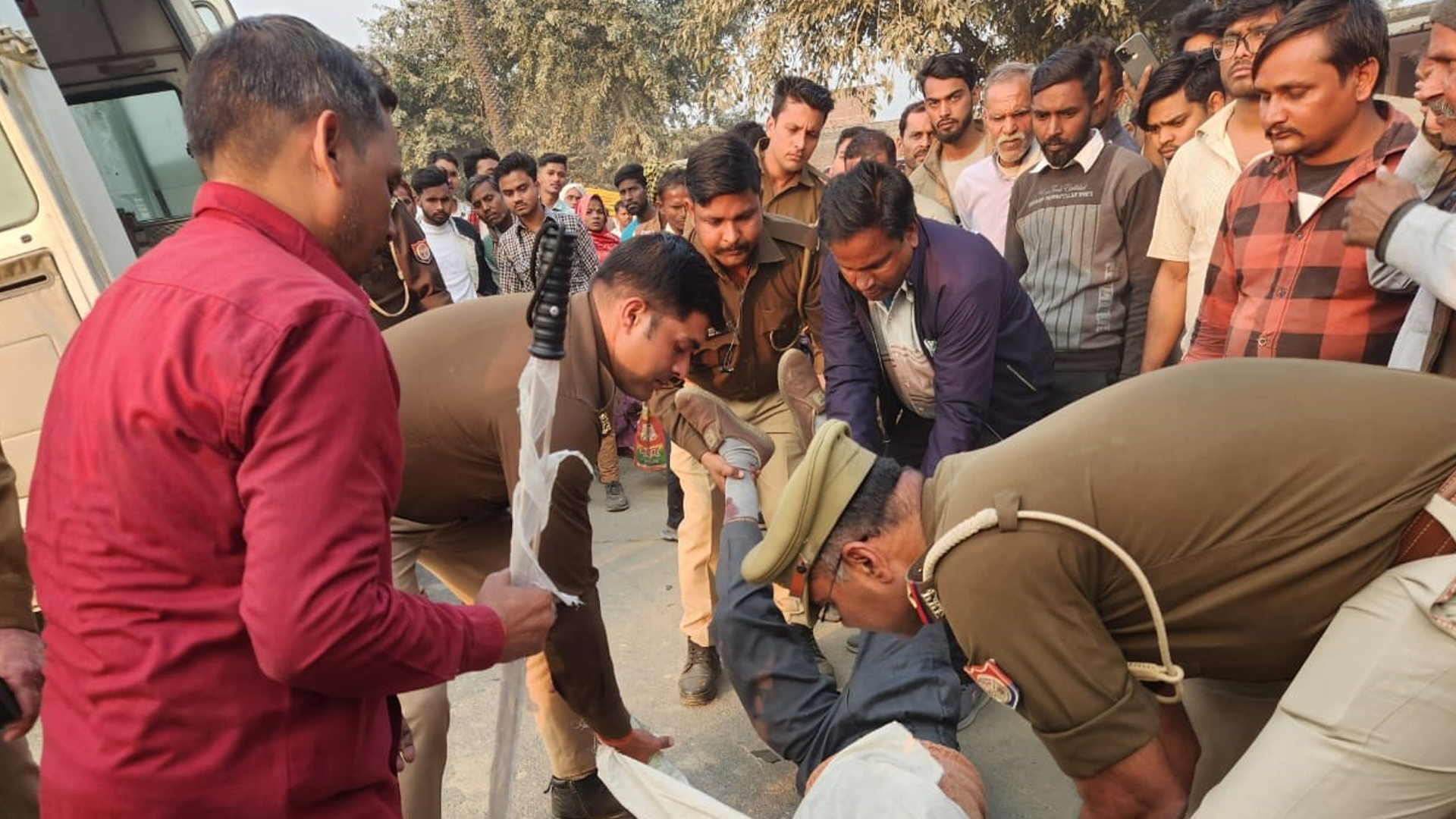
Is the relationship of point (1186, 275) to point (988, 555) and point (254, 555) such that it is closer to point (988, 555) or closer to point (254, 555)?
point (988, 555)

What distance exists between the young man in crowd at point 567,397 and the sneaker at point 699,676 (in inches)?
Answer: 33.3

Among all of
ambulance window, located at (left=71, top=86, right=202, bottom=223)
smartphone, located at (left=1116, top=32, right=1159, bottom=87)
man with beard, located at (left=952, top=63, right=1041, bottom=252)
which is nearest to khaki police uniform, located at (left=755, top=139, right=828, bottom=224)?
man with beard, located at (left=952, top=63, right=1041, bottom=252)

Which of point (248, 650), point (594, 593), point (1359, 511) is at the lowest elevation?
point (594, 593)

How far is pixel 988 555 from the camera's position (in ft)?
4.22

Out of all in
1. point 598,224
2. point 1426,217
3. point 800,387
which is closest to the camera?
point 1426,217

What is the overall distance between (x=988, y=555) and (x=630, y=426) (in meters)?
4.41

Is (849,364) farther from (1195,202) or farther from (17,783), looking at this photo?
(17,783)

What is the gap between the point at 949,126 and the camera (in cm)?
411

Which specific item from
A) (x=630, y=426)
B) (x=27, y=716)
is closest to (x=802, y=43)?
(x=630, y=426)

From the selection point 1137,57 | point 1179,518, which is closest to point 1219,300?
point 1179,518

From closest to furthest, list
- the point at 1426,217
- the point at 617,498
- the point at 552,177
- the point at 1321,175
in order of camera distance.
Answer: the point at 1426,217, the point at 1321,175, the point at 617,498, the point at 552,177

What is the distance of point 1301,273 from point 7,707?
277 centimetres

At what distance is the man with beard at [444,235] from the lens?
209 inches

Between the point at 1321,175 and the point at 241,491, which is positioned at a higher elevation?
the point at 241,491
